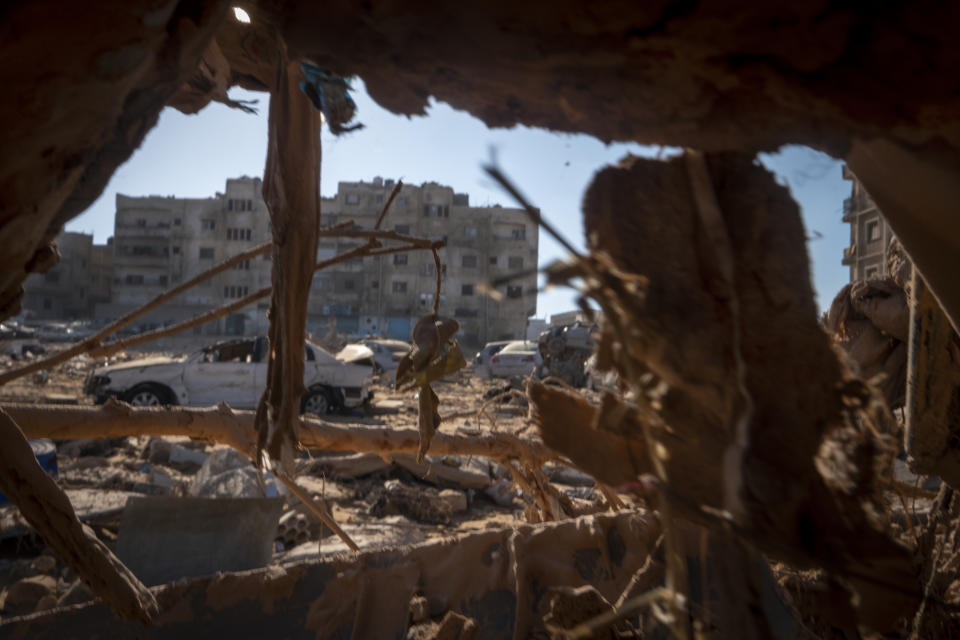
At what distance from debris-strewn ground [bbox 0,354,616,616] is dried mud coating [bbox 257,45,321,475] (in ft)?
6.09

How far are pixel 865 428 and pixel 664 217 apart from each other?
45cm

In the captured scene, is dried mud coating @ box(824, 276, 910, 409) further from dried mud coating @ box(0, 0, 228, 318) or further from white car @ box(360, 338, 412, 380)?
white car @ box(360, 338, 412, 380)

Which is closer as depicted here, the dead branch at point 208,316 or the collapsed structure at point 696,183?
the collapsed structure at point 696,183

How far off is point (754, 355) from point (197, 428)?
2.87 m

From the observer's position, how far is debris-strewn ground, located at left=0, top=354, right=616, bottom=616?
14.5 feet

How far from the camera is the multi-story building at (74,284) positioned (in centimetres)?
5044

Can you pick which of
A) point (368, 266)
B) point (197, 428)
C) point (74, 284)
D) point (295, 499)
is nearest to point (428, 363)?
point (197, 428)

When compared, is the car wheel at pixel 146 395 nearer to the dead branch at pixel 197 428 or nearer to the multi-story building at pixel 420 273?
the dead branch at pixel 197 428

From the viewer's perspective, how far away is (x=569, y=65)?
864 mm

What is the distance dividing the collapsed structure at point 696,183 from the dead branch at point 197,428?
5.07 feet

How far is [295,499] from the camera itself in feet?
19.8

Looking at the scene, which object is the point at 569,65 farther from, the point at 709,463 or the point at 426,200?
the point at 426,200

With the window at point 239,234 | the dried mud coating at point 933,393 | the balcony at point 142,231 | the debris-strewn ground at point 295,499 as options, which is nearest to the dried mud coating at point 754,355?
the dried mud coating at point 933,393

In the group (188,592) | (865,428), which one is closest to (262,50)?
(865,428)
